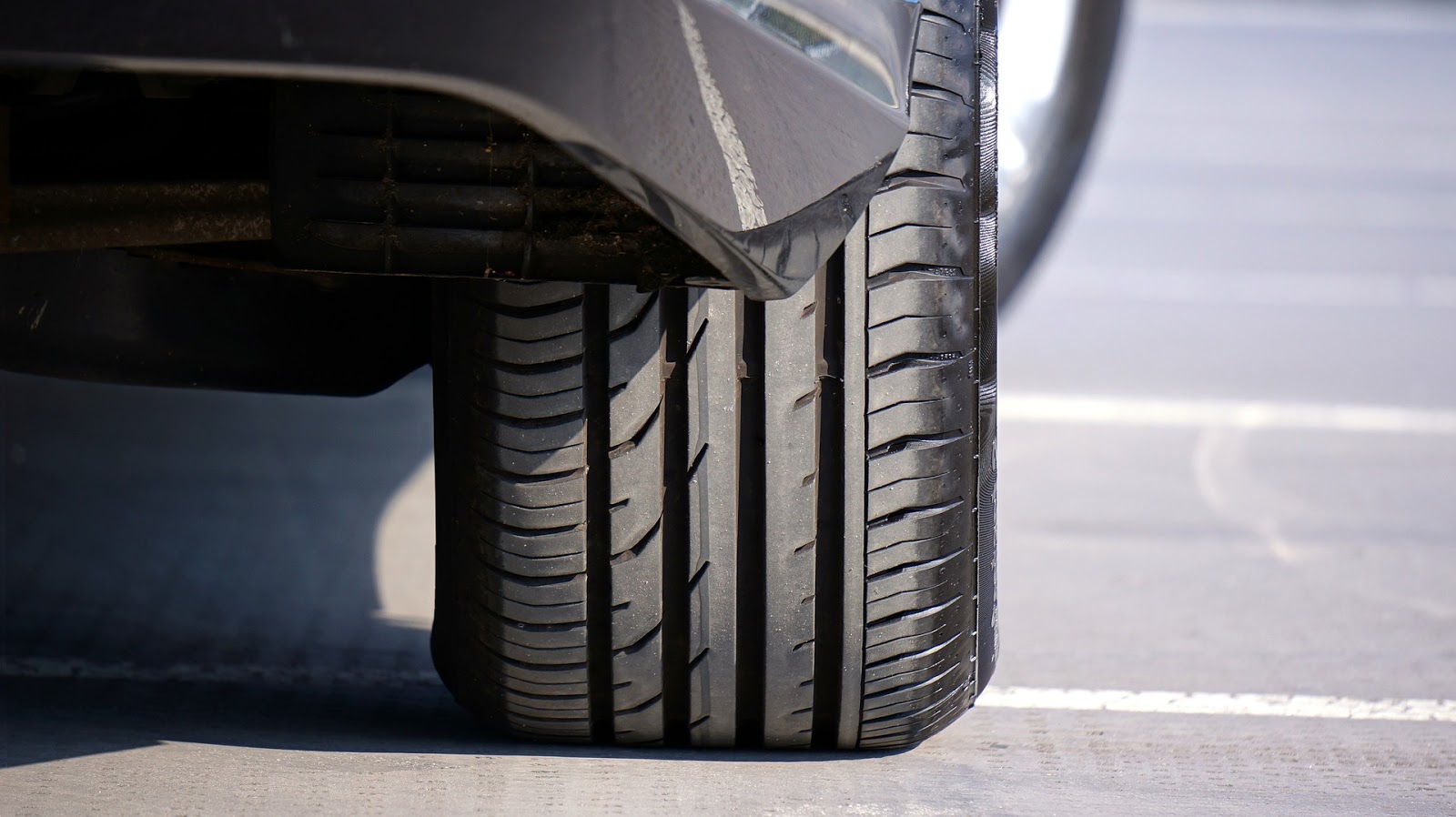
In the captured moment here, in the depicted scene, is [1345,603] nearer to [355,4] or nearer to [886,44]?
[886,44]

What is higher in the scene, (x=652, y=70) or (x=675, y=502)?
(x=652, y=70)

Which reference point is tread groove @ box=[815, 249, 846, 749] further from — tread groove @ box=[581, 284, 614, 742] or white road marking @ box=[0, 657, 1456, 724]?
white road marking @ box=[0, 657, 1456, 724]

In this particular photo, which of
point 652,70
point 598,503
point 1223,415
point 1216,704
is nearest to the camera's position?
point 652,70

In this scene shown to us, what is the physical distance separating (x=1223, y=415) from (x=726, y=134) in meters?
2.81

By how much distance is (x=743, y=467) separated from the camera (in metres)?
1.29

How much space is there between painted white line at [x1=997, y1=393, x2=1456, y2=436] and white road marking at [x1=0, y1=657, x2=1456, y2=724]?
163 cm

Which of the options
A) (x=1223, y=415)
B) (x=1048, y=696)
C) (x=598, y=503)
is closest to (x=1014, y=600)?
(x=1048, y=696)

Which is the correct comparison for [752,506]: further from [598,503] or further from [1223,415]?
[1223,415]

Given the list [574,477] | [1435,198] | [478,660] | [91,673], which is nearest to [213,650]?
[91,673]

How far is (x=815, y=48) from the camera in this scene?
924 millimetres

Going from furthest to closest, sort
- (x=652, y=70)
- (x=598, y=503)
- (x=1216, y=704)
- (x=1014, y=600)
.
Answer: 1. (x=1014, y=600)
2. (x=1216, y=704)
3. (x=598, y=503)
4. (x=652, y=70)

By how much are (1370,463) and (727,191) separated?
2.58 meters

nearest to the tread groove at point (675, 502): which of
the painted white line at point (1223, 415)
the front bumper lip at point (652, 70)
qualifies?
the front bumper lip at point (652, 70)

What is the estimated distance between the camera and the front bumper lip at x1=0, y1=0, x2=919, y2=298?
2.60 ft
